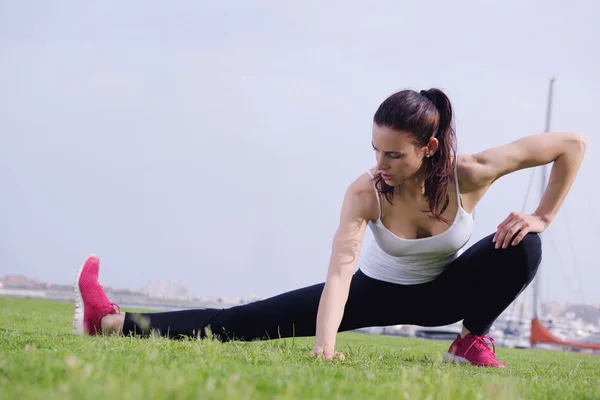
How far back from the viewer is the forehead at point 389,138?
411 cm

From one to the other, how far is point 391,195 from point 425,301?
3.21 feet

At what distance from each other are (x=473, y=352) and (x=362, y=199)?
1.45 metres

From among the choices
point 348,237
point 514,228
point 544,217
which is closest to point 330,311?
point 348,237

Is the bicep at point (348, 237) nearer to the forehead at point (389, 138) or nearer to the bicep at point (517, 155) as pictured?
the forehead at point (389, 138)

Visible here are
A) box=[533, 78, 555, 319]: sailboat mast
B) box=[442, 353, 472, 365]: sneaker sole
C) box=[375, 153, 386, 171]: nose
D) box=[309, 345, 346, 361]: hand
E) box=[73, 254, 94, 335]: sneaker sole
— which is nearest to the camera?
box=[309, 345, 346, 361]: hand

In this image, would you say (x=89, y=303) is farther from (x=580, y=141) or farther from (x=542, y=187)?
(x=542, y=187)

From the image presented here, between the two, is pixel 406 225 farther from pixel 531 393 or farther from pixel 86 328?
pixel 86 328

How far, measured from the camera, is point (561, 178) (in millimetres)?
5027

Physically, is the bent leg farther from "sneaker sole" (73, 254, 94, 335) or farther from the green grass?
"sneaker sole" (73, 254, 94, 335)

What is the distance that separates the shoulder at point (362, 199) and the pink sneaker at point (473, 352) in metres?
1.22

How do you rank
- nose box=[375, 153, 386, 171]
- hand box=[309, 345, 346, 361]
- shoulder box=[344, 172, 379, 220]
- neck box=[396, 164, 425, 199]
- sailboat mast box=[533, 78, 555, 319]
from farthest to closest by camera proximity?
sailboat mast box=[533, 78, 555, 319]
neck box=[396, 164, 425, 199]
shoulder box=[344, 172, 379, 220]
nose box=[375, 153, 386, 171]
hand box=[309, 345, 346, 361]

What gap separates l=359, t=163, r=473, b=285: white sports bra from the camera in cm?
469

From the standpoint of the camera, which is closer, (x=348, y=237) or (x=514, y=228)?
(x=348, y=237)

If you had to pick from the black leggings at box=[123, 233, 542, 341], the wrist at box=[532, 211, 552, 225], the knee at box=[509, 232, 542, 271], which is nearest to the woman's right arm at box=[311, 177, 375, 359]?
the black leggings at box=[123, 233, 542, 341]
